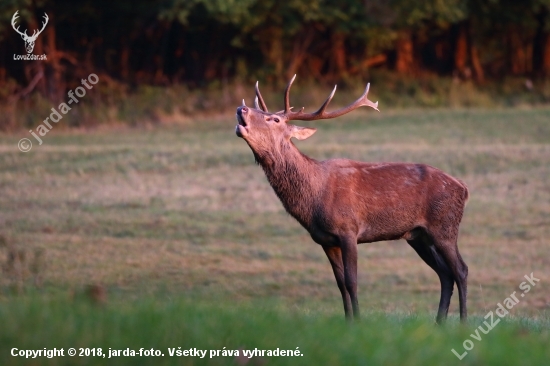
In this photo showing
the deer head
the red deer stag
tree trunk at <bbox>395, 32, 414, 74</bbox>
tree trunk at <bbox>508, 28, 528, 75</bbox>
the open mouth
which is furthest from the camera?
tree trunk at <bbox>508, 28, 528, 75</bbox>

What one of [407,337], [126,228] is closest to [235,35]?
[126,228]

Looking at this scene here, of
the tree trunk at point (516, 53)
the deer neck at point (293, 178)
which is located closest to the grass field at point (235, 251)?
the deer neck at point (293, 178)

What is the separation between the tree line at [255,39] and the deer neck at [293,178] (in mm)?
19423

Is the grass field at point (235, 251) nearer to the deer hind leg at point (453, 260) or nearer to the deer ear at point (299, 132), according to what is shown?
the deer hind leg at point (453, 260)

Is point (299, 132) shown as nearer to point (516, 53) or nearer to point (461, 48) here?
point (461, 48)

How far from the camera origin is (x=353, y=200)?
8.86 meters

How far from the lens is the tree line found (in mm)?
29734


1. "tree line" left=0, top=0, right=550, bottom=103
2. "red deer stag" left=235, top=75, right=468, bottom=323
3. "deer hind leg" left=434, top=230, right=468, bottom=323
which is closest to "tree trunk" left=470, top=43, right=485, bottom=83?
"tree line" left=0, top=0, right=550, bottom=103

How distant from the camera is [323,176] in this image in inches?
352

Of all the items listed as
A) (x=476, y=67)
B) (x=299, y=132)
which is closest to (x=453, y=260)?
(x=299, y=132)

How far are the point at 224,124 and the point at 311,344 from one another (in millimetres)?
21672

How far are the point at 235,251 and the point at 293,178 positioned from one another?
6240 millimetres

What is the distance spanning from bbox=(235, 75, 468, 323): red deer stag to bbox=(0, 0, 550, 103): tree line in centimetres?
1926

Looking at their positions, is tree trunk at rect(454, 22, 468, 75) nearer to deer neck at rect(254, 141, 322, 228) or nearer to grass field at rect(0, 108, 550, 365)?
grass field at rect(0, 108, 550, 365)
